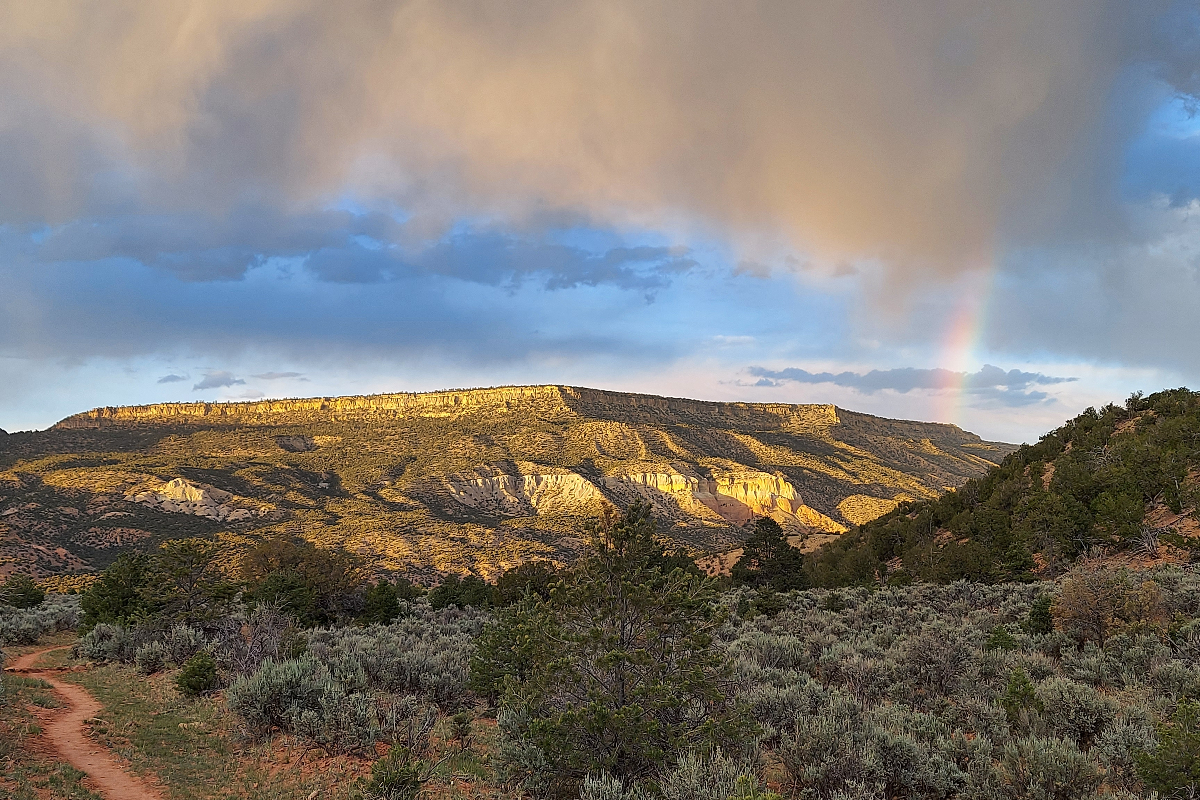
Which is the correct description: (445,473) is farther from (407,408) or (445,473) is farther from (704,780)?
(704,780)

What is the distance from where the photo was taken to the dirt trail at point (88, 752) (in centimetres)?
891

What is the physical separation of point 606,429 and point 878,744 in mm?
105476

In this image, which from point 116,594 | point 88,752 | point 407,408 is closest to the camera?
point 88,752

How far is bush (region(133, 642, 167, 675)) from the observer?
17484 millimetres

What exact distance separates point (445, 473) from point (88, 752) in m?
85.5

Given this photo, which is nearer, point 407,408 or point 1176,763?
point 1176,763

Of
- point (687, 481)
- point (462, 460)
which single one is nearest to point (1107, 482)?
point (687, 481)

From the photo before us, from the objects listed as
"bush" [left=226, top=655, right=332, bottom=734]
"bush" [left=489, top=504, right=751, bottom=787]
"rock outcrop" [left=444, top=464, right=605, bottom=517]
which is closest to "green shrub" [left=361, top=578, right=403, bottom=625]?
"bush" [left=226, top=655, right=332, bottom=734]

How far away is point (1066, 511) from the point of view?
2895 cm

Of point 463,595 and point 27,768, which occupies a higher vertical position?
point 27,768

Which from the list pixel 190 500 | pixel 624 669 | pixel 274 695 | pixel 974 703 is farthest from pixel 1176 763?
pixel 190 500

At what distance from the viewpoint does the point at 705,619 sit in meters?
7.77

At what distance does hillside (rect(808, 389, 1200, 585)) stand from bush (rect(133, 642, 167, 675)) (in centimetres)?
3128

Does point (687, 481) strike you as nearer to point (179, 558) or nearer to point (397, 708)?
point (179, 558)
